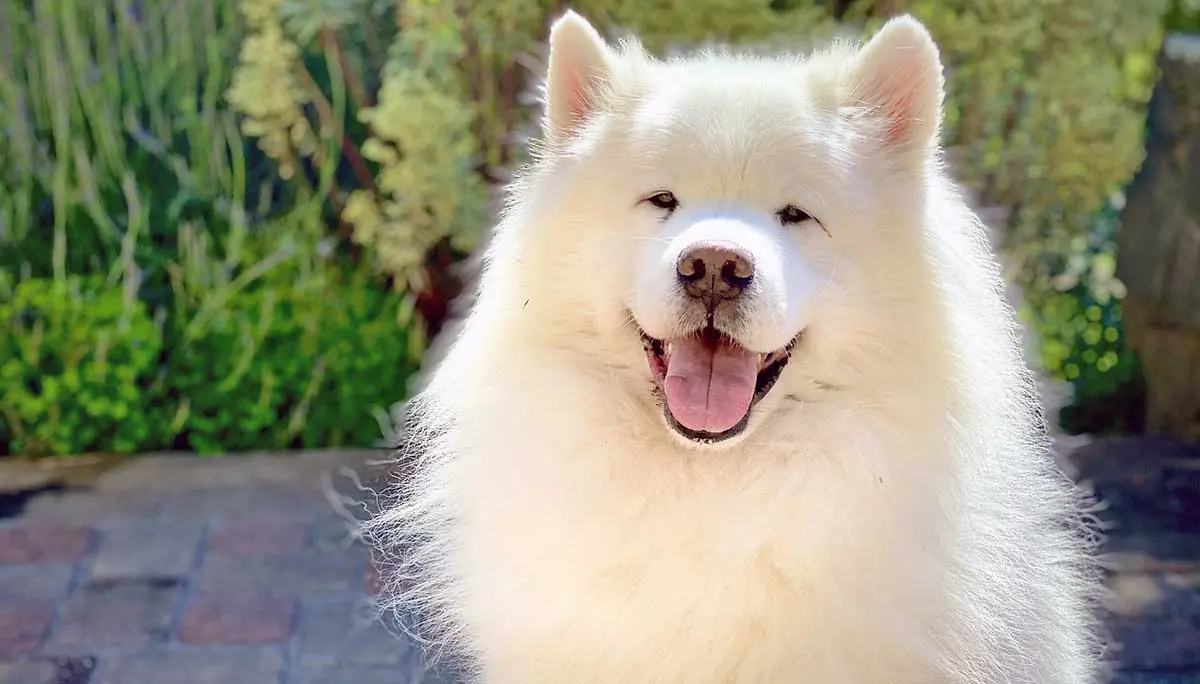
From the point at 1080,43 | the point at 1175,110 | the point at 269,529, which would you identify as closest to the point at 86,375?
the point at 269,529

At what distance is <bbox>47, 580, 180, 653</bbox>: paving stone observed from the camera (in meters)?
3.27

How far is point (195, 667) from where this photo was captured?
3195mm

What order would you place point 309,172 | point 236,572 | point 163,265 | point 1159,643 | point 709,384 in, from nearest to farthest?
1. point 709,384
2. point 1159,643
3. point 236,572
4. point 163,265
5. point 309,172

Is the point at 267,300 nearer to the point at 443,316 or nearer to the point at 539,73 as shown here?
the point at 443,316

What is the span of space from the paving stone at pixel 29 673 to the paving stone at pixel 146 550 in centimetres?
42

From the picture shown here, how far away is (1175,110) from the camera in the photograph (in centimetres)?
428

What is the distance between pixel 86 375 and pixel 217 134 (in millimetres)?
1266

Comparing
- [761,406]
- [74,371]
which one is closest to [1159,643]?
[761,406]

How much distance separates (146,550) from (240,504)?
0.37 meters

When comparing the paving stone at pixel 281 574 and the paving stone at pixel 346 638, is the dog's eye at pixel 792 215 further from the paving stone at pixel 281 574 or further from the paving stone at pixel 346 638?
the paving stone at pixel 281 574

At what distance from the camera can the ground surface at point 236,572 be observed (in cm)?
321

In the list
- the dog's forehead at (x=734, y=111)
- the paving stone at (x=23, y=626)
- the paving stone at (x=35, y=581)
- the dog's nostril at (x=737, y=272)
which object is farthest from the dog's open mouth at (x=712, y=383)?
the paving stone at (x=35, y=581)

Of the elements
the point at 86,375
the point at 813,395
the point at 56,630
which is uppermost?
the point at 813,395

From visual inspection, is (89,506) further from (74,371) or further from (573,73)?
(573,73)
